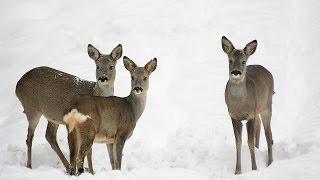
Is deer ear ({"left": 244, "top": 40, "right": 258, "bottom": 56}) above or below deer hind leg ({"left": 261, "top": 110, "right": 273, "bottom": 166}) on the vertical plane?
above

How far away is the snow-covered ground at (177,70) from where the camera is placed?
32.0 feet

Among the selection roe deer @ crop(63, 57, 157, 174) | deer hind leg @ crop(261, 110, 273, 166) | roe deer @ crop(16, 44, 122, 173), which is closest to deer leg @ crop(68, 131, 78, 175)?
roe deer @ crop(63, 57, 157, 174)

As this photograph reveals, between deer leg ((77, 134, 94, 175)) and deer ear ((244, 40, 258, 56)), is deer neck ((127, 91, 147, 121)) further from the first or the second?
deer ear ((244, 40, 258, 56))

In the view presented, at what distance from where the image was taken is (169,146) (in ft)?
34.5

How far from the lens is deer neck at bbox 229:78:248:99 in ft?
31.3

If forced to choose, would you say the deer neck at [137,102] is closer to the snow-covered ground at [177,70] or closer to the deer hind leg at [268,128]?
the snow-covered ground at [177,70]

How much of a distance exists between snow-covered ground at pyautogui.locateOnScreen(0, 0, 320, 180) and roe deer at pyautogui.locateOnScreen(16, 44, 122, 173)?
69 cm

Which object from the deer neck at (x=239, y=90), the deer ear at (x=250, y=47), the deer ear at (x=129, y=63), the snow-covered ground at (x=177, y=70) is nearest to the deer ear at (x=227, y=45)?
the deer ear at (x=250, y=47)

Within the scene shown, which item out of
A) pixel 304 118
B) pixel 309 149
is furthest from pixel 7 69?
pixel 309 149

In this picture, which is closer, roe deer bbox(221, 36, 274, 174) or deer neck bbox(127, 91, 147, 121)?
deer neck bbox(127, 91, 147, 121)

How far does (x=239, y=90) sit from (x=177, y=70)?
5.50 m

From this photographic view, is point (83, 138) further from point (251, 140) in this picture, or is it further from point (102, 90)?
point (251, 140)

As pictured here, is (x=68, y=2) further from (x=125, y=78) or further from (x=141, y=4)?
(x=125, y=78)

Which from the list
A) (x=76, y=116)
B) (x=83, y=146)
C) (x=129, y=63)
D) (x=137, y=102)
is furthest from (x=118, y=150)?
(x=129, y=63)
